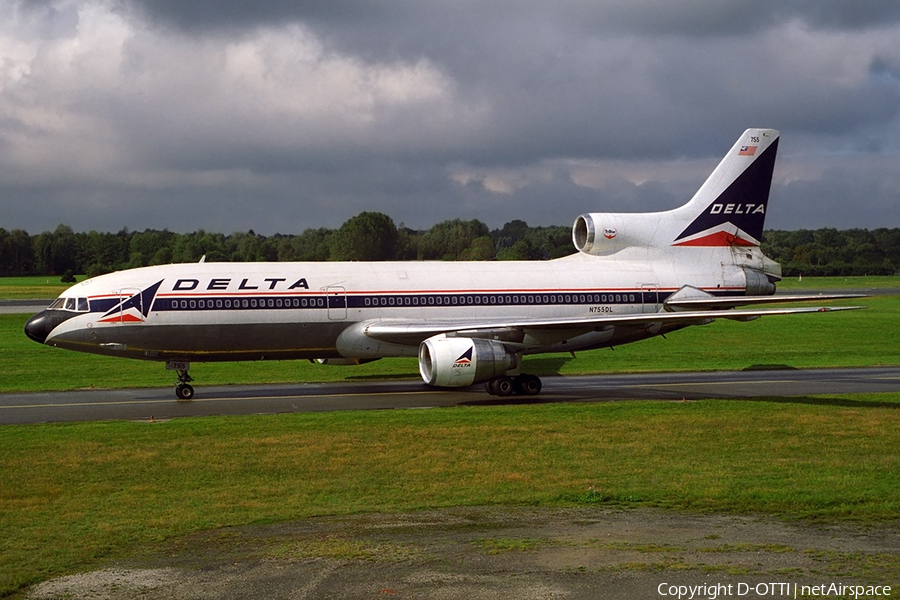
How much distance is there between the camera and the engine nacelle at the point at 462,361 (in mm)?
28562

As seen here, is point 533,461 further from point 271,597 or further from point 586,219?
point 586,219

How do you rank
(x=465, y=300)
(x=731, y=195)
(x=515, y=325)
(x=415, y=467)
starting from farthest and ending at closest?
(x=731, y=195) < (x=465, y=300) < (x=515, y=325) < (x=415, y=467)

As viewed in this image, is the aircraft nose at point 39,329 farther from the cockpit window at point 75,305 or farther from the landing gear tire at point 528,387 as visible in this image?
the landing gear tire at point 528,387

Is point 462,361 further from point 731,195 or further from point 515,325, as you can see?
point 731,195

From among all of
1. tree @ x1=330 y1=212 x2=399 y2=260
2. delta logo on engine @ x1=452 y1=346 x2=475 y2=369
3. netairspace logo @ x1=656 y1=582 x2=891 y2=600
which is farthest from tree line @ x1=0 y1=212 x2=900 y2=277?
netairspace logo @ x1=656 y1=582 x2=891 y2=600

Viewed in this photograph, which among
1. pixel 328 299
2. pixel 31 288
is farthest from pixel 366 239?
pixel 31 288

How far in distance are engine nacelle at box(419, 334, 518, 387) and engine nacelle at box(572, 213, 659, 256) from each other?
8.01 meters

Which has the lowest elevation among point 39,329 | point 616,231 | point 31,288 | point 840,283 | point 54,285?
point 39,329

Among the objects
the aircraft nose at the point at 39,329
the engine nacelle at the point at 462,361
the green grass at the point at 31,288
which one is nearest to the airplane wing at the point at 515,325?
the engine nacelle at the point at 462,361

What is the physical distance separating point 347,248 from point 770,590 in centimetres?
4416

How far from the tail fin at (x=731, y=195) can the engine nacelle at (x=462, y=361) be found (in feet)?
34.3

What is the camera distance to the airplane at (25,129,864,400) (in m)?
29.6

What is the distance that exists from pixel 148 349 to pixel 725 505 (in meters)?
20.2

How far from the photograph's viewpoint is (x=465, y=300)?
107ft
